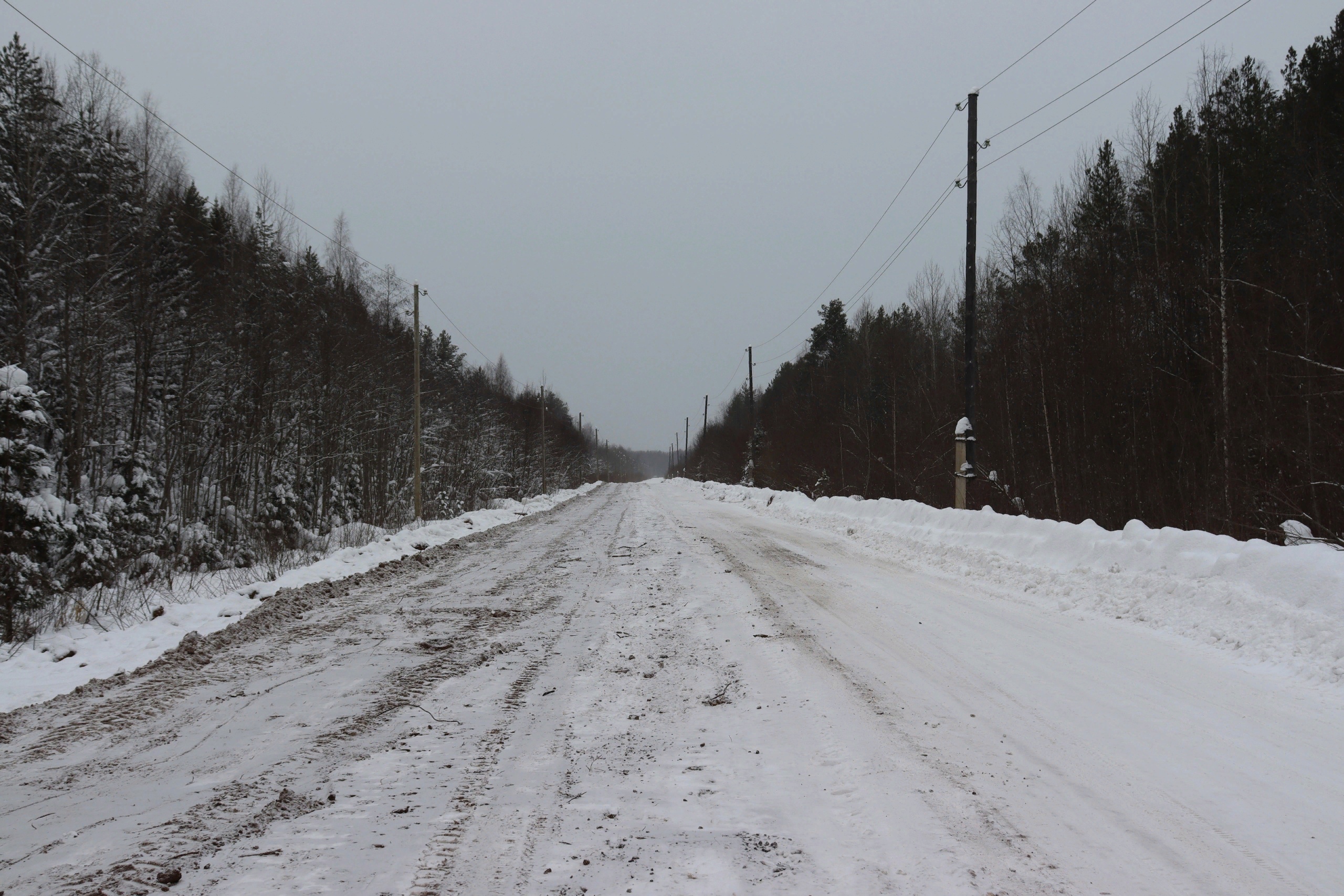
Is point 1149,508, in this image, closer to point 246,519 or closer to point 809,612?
point 809,612

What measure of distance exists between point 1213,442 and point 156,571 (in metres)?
21.5

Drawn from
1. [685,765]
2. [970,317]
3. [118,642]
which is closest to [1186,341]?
[970,317]

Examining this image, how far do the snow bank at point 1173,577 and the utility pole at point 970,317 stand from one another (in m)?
1.72

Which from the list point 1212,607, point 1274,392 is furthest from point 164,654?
point 1274,392

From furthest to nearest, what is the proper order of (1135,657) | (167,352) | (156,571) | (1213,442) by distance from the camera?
(167,352), (1213,442), (156,571), (1135,657)

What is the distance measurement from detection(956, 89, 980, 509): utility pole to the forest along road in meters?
7.73

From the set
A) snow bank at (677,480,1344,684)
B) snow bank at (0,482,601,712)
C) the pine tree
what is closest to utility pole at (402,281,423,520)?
snow bank at (0,482,601,712)

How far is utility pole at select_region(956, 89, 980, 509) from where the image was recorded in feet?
49.2

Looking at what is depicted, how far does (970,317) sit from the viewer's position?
602 inches

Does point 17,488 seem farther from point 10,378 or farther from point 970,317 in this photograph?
point 970,317

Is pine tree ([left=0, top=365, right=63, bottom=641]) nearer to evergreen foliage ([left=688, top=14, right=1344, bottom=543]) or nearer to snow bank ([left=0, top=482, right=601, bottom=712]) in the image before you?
snow bank ([left=0, top=482, right=601, bottom=712])

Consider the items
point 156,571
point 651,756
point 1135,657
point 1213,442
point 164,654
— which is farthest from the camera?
point 1213,442

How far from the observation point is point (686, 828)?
3252 millimetres

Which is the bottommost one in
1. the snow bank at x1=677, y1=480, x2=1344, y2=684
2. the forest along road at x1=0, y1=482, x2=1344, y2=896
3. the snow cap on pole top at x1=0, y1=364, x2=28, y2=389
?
the forest along road at x1=0, y1=482, x2=1344, y2=896
